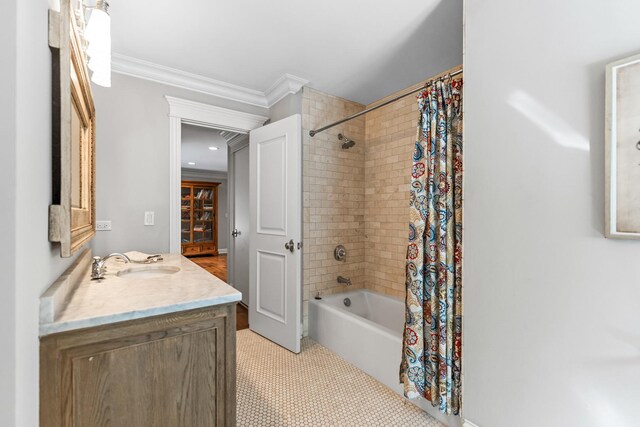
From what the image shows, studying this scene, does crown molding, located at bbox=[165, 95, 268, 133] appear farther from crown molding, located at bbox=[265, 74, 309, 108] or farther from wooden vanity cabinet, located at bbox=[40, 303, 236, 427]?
wooden vanity cabinet, located at bbox=[40, 303, 236, 427]

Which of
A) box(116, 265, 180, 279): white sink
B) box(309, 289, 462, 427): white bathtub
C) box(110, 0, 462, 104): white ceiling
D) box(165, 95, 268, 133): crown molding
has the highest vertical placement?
box(110, 0, 462, 104): white ceiling

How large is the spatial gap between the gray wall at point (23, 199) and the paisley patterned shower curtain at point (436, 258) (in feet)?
5.38

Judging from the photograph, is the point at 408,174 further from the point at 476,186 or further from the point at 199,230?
the point at 199,230

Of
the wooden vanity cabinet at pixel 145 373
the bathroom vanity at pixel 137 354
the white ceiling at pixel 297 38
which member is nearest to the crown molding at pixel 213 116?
the white ceiling at pixel 297 38

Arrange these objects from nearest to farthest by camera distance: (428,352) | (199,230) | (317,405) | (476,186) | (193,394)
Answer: (193,394), (476,186), (428,352), (317,405), (199,230)

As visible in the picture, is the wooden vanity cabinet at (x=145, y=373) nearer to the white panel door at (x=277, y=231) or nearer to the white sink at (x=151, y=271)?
the white sink at (x=151, y=271)

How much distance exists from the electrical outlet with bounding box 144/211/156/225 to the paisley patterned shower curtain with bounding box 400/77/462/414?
6.87 ft

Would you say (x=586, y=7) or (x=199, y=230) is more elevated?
(x=586, y=7)

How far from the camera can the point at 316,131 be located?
280 cm

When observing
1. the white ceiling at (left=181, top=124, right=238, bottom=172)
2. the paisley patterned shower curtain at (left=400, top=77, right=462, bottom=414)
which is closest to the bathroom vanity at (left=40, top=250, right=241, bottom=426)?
the paisley patterned shower curtain at (left=400, top=77, right=462, bottom=414)

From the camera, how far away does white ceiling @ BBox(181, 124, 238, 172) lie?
14.3ft

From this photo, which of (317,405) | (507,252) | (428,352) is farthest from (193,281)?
(507,252)

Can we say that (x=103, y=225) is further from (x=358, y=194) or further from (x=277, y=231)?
(x=358, y=194)

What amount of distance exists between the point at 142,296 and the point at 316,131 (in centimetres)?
211
